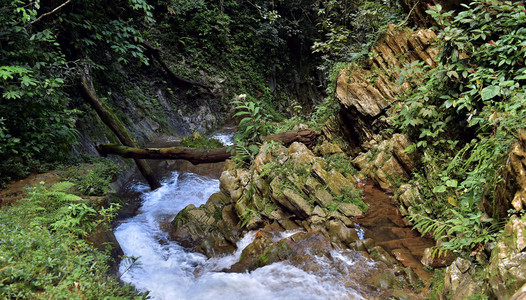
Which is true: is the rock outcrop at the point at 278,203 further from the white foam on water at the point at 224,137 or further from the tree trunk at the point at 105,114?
the white foam on water at the point at 224,137

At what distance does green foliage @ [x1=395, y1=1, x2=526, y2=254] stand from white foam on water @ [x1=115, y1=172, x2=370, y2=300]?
1.78 m

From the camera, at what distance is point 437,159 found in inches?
186

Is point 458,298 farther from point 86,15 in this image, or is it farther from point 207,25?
point 207,25

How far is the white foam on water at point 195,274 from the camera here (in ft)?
12.2

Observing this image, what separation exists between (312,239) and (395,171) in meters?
2.44

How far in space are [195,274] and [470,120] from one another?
17.7ft

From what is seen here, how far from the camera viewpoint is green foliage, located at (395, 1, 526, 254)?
2.92m

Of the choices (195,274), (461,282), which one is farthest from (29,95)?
(461,282)

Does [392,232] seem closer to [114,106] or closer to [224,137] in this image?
[224,137]

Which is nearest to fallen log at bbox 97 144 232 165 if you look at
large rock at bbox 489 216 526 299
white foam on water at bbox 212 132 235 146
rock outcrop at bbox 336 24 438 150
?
rock outcrop at bbox 336 24 438 150

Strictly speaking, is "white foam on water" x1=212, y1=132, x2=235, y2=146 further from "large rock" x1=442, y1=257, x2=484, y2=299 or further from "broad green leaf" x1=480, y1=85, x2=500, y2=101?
"large rock" x1=442, y1=257, x2=484, y2=299

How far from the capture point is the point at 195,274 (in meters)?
4.71

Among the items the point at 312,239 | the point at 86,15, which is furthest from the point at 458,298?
the point at 86,15

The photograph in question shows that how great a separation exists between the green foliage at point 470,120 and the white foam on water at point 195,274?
5.84 ft
